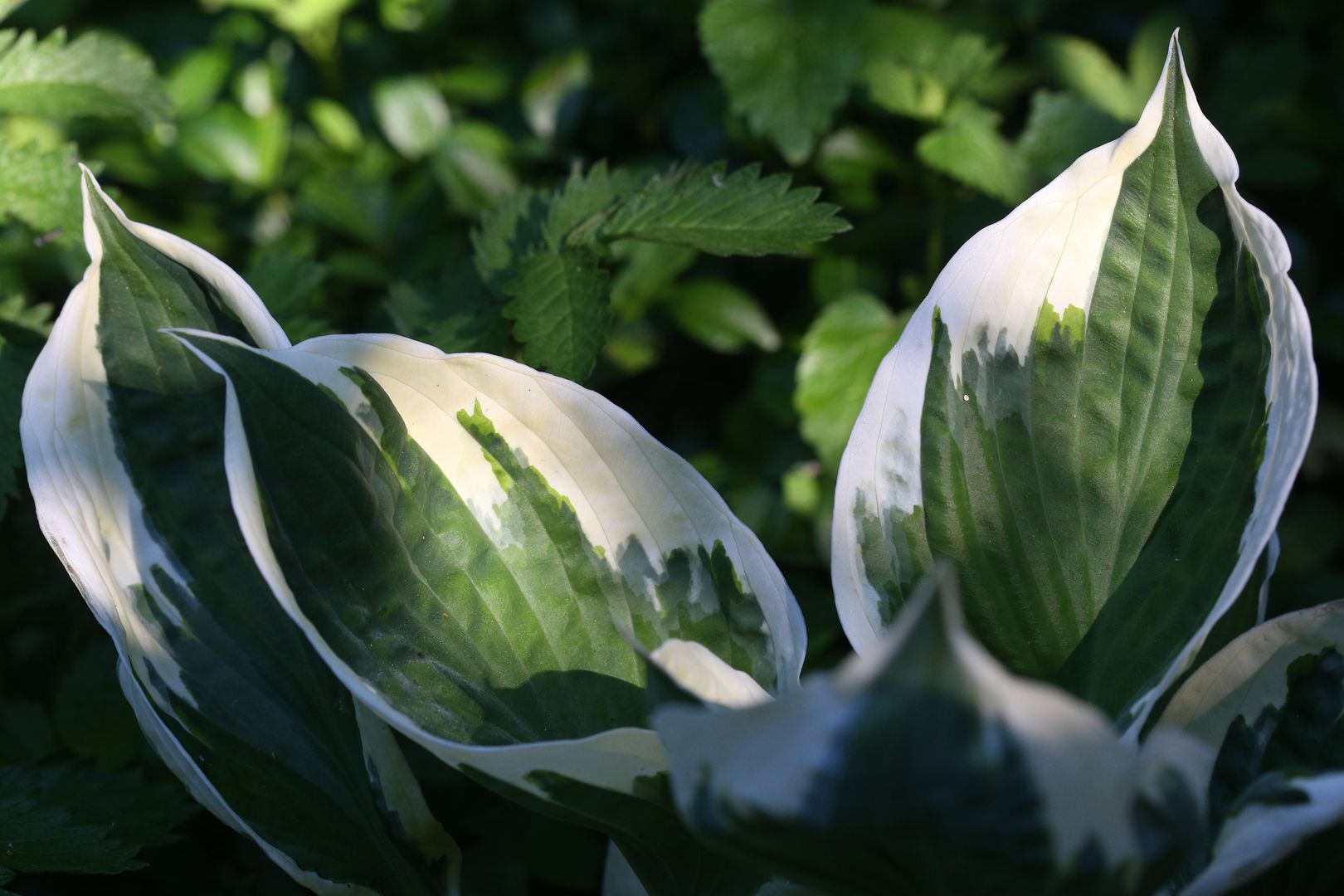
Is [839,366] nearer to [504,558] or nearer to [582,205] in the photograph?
[582,205]

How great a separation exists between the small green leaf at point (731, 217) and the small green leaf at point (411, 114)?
2.12 ft

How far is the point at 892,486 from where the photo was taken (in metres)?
0.72

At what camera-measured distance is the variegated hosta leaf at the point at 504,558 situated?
629mm

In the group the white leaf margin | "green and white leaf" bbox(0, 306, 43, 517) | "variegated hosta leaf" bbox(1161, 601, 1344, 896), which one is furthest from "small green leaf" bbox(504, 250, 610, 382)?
"variegated hosta leaf" bbox(1161, 601, 1344, 896)

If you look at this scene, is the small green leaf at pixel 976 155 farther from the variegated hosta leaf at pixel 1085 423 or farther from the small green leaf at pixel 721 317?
the variegated hosta leaf at pixel 1085 423

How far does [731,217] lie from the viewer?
2.66 ft

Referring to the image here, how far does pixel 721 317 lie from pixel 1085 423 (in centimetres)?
56

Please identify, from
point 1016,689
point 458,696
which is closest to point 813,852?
point 1016,689

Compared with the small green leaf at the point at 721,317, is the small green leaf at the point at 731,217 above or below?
above

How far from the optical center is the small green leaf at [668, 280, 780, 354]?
1199 mm

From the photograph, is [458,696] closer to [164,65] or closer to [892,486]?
[892,486]

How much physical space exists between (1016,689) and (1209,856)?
0.24 metres

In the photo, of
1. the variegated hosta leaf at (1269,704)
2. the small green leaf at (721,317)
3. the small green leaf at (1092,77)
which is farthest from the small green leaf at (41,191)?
the small green leaf at (1092,77)

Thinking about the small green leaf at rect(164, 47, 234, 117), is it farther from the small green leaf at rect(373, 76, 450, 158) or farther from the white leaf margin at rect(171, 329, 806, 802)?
the white leaf margin at rect(171, 329, 806, 802)
